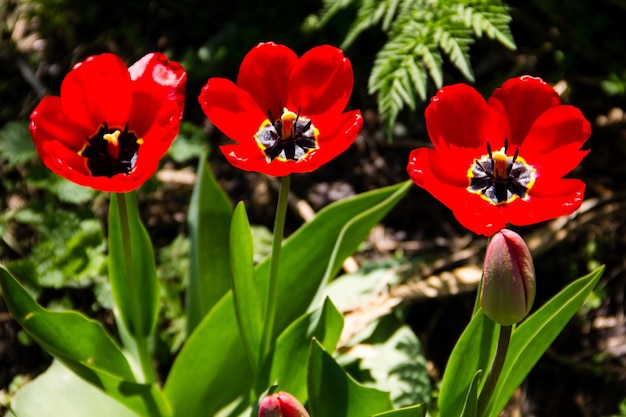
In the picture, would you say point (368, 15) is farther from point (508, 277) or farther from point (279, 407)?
point (279, 407)

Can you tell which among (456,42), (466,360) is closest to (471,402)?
(466,360)

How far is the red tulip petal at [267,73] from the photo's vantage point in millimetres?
1496

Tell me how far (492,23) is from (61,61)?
1.66m

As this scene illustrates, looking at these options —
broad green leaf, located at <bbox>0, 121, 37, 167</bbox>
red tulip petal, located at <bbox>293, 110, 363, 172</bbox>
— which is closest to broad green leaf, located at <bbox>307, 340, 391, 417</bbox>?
red tulip petal, located at <bbox>293, 110, 363, 172</bbox>

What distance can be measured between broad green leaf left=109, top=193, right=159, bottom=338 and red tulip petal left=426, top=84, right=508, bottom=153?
614mm

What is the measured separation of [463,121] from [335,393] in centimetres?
54

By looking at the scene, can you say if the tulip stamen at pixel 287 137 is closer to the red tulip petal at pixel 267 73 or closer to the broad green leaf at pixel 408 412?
the red tulip petal at pixel 267 73

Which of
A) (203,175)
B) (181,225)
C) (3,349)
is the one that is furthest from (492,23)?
(3,349)

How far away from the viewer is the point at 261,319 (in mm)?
1671

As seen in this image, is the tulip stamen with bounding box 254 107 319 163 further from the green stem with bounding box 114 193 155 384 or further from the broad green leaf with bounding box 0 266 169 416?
the broad green leaf with bounding box 0 266 169 416

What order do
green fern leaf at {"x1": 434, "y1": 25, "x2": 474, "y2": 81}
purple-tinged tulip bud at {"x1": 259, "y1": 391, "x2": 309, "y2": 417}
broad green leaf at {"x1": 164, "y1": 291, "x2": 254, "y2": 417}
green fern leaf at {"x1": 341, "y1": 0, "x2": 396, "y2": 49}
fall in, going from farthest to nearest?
green fern leaf at {"x1": 341, "y1": 0, "x2": 396, "y2": 49}, green fern leaf at {"x1": 434, "y1": 25, "x2": 474, "y2": 81}, broad green leaf at {"x1": 164, "y1": 291, "x2": 254, "y2": 417}, purple-tinged tulip bud at {"x1": 259, "y1": 391, "x2": 309, "y2": 417}

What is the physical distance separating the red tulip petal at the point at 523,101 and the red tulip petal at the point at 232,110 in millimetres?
439

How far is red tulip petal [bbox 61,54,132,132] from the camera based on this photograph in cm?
146

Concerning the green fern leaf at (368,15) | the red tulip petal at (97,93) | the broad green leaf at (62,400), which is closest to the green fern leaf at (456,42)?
the green fern leaf at (368,15)
